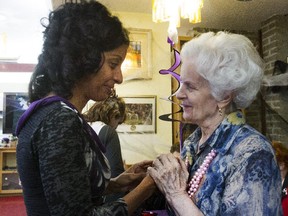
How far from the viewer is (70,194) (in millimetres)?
836

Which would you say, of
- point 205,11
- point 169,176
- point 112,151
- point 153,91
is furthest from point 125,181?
point 205,11

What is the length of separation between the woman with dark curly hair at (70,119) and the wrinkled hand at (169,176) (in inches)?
1.8

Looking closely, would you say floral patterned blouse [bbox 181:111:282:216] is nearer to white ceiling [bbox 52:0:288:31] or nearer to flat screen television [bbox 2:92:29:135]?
white ceiling [bbox 52:0:288:31]

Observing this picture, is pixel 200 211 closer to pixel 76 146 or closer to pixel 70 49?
pixel 76 146

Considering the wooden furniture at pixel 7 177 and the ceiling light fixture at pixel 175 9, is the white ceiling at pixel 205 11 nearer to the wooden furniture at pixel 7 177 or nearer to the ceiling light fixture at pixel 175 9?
the ceiling light fixture at pixel 175 9

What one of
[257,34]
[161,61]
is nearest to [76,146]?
[161,61]

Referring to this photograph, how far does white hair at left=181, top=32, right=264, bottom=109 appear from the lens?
1206 mm

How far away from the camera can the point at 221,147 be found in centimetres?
119

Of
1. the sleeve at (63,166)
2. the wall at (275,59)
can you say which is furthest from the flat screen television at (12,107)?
the sleeve at (63,166)

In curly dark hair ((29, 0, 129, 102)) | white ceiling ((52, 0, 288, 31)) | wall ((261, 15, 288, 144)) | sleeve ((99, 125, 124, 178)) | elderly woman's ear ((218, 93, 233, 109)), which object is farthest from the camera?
wall ((261, 15, 288, 144))

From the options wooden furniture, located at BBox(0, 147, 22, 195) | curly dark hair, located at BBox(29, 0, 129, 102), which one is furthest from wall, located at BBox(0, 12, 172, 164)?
wooden furniture, located at BBox(0, 147, 22, 195)

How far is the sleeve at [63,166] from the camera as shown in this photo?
2.72 ft

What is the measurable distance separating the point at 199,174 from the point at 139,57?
8.40 feet

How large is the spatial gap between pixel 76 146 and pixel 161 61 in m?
2.96
